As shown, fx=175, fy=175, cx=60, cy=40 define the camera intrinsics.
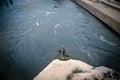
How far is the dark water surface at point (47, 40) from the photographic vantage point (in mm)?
14477

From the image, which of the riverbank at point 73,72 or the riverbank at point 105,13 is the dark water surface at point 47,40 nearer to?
the riverbank at point 105,13

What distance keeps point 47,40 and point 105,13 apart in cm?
807

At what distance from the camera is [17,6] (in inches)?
1256

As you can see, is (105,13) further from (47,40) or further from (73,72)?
(73,72)

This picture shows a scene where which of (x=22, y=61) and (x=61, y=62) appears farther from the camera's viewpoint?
(x=22, y=61)

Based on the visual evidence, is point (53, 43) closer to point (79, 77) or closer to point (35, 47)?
point (35, 47)

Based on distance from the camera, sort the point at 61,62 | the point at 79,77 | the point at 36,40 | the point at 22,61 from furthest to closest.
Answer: the point at 36,40 → the point at 22,61 → the point at 61,62 → the point at 79,77

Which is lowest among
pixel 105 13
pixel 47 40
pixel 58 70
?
pixel 47 40

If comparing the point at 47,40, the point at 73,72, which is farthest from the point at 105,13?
the point at 73,72

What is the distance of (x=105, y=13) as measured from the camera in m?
21.2

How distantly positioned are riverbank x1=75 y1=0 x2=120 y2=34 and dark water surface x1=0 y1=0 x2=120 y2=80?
0.78m

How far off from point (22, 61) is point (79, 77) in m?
6.31

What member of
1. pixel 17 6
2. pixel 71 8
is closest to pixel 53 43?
pixel 71 8

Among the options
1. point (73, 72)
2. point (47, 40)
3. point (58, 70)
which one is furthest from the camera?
point (47, 40)
